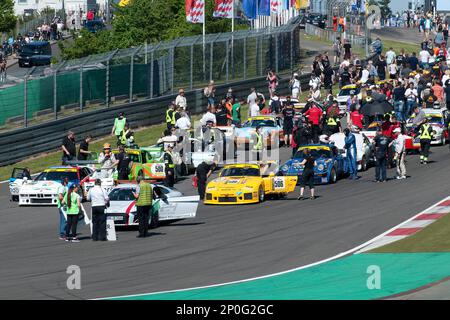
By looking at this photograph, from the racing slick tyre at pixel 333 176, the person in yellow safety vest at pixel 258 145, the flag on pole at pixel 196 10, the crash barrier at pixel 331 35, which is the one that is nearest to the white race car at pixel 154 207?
the racing slick tyre at pixel 333 176

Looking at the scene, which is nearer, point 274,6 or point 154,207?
point 154,207

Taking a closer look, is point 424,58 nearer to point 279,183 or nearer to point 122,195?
point 279,183

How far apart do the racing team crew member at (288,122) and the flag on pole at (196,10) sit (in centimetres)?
1235

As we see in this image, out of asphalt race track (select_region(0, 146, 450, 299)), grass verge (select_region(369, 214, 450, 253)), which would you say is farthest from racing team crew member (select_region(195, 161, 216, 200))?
grass verge (select_region(369, 214, 450, 253))

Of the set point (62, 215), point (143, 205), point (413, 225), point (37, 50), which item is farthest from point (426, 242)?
point (37, 50)

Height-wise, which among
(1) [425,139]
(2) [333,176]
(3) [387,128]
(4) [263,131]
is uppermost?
(3) [387,128]

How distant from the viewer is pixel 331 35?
74.1m

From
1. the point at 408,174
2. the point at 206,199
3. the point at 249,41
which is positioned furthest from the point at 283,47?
the point at 206,199

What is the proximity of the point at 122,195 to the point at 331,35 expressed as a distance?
48.4 metres

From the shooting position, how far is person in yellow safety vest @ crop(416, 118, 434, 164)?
3550cm

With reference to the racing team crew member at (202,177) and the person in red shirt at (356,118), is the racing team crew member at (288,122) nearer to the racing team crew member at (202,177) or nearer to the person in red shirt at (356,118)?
the person in red shirt at (356,118)

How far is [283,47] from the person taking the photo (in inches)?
2168

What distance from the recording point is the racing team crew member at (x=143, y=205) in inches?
1019

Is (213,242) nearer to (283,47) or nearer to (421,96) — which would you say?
(421,96)
